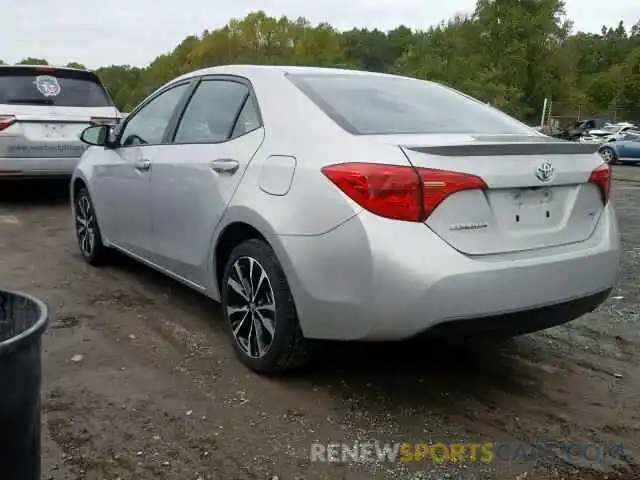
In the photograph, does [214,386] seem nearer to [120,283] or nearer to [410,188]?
[410,188]

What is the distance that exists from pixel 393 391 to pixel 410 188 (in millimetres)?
1102

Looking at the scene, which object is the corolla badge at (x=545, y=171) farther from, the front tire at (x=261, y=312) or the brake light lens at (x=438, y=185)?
the front tire at (x=261, y=312)

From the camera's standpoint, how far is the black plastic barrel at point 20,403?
1763mm

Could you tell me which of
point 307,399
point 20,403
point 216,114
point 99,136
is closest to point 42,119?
point 99,136

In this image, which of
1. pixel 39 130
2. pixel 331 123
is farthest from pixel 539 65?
pixel 331 123

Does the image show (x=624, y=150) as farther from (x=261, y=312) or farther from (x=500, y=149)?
(x=261, y=312)

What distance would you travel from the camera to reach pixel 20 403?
6.00ft

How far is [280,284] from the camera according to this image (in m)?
3.39

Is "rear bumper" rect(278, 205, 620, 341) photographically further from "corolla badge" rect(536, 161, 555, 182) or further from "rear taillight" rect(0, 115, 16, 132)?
"rear taillight" rect(0, 115, 16, 132)

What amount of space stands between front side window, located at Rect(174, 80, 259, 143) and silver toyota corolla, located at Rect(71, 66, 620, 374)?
12 mm

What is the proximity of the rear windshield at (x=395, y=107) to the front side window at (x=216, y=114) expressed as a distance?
1.04 feet

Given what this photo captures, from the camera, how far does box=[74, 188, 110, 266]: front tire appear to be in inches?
229

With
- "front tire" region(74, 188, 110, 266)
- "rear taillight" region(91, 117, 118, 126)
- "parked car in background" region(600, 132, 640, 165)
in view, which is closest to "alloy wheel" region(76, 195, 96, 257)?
"front tire" region(74, 188, 110, 266)

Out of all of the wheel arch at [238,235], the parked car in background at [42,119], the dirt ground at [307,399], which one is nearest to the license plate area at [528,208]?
the dirt ground at [307,399]
